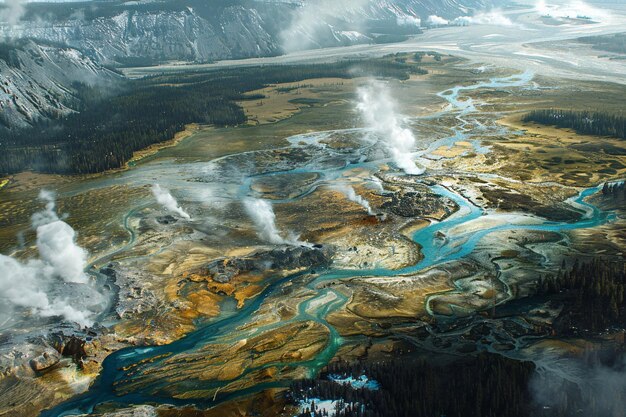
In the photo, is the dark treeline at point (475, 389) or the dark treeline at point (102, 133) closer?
the dark treeline at point (475, 389)

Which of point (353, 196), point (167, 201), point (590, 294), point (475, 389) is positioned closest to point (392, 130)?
point (353, 196)

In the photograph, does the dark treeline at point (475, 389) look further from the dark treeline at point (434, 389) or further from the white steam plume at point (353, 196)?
the white steam plume at point (353, 196)

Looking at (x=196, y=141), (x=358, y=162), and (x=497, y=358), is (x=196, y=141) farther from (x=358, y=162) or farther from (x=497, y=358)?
(x=497, y=358)

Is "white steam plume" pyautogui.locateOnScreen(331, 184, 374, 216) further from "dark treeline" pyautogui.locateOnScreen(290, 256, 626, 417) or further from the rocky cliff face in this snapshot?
the rocky cliff face

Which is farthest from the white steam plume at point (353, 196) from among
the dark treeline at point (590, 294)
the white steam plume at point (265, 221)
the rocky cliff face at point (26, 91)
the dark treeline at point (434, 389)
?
the rocky cliff face at point (26, 91)

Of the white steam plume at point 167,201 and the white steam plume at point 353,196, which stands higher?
the white steam plume at point 167,201
